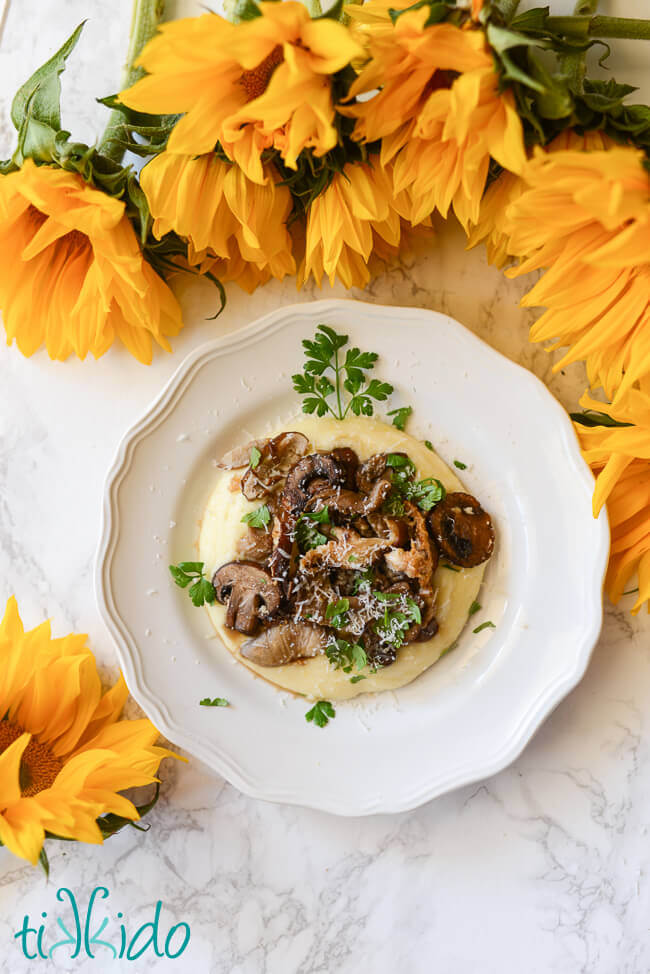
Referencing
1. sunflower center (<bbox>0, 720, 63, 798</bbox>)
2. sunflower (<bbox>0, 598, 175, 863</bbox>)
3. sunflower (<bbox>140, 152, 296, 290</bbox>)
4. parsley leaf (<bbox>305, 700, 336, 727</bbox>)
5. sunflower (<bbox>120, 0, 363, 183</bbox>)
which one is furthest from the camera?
parsley leaf (<bbox>305, 700, 336, 727</bbox>)

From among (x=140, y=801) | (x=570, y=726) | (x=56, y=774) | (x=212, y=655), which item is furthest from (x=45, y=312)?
(x=570, y=726)

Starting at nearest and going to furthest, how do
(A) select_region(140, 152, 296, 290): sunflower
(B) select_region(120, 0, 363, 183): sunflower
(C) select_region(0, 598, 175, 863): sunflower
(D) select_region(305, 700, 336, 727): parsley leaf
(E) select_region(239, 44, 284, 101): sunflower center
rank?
Result: (B) select_region(120, 0, 363, 183): sunflower
(E) select_region(239, 44, 284, 101): sunflower center
(A) select_region(140, 152, 296, 290): sunflower
(C) select_region(0, 598, 175, 863): sunflower
(D) select_region(305, 700, 336, 727): parsley leaf

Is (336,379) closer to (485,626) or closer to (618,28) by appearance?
(485,626)

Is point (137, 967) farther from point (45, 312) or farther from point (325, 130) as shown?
point (325, 130)

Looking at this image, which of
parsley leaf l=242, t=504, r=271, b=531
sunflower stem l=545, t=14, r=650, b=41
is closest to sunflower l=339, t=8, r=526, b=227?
sunflower stem l=545, t=14, r=650, b=41

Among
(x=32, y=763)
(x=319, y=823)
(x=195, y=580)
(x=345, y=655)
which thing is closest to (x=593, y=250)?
(x=345, y=655)

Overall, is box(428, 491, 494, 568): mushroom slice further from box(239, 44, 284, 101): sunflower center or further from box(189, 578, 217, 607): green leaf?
box(239, 44, 284, 101): sunflower center
